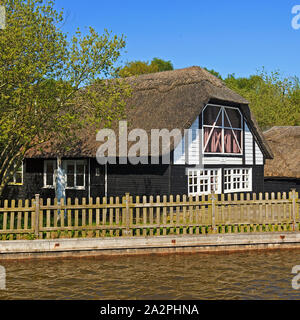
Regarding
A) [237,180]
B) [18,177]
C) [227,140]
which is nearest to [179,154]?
[227,140]

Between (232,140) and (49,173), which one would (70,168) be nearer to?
(49,173)

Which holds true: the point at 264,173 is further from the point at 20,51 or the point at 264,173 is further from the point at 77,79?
the point at 20,51

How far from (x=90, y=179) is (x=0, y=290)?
1136 cm

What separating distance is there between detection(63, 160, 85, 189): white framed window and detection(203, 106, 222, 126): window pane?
6.37 m

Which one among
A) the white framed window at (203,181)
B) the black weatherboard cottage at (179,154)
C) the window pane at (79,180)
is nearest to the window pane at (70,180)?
the black weatherboard cottage at (179,154)

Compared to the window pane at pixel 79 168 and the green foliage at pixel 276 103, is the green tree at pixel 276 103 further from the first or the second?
the window pane at pixel 79 168

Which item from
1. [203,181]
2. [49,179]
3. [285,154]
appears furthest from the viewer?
[285,154]

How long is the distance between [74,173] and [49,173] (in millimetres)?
1634

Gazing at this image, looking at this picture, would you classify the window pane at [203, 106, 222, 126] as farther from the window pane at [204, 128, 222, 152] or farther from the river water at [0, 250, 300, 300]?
the river water at [0, 250, 300, 300]

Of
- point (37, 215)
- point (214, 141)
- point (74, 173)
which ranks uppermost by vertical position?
point (214, 141)

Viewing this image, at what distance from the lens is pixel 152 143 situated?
689 inches

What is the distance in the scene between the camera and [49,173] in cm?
2116

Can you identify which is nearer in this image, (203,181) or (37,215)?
(37,215)
